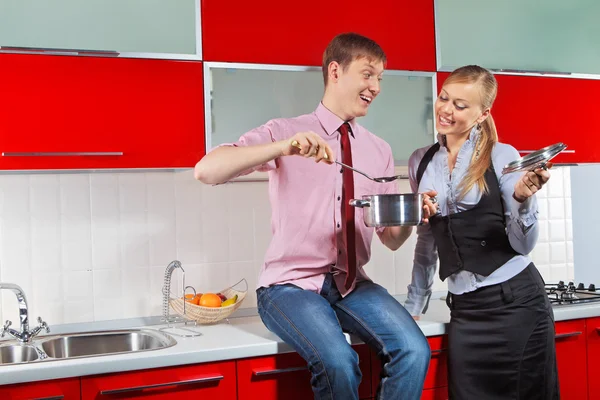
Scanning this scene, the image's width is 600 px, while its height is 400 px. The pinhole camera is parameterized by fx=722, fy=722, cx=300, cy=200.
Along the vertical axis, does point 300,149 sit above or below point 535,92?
below

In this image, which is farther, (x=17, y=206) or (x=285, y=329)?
(x=17, y=206)

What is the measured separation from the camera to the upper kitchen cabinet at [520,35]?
267 cm

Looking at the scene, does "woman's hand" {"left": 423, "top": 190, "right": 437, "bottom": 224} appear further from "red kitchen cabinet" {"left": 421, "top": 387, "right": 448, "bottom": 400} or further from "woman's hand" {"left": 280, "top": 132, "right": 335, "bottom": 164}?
"red kitchen cabinet" {"left": 421, "top": 387, "right": 448, "bottom": 400}

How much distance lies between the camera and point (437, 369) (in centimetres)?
241

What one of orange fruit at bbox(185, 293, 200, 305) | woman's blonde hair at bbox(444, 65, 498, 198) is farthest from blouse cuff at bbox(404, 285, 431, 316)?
orange fruit at bbox(185, 293, 200, 305)

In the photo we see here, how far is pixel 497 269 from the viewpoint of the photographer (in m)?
2.29

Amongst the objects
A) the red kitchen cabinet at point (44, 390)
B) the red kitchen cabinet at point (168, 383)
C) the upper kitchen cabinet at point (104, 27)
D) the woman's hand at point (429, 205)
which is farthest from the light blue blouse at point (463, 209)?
the red kitchen cabinet at point (44, 390)

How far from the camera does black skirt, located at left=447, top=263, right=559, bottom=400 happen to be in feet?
7.45

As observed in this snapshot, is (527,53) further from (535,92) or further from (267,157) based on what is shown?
(267,157)

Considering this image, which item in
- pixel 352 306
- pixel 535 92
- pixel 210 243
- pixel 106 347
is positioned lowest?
pixel 106 347

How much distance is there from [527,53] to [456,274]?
1002 millimetres

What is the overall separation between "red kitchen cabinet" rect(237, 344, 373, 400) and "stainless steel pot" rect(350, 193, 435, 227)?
51 centimetres

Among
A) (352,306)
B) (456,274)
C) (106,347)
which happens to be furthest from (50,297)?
(456,274)

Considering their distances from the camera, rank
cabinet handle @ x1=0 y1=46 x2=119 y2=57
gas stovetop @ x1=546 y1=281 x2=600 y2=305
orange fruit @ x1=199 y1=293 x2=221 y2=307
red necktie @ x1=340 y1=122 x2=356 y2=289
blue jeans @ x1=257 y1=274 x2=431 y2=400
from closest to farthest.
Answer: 1. blue jeans @ x1=257 y1=274 x2=431 y2=400
2. cabinet handle @ x1=0 y1=46 x2=119 y2=57
3. red necktie @ x1=340 y1=122 x2=356 y2=289
4. orange fruit @ x1=199 y1=293 x2=221 y2=307
5. gas stovetop @ x1=546 y1=281 x2=600 y2=305
